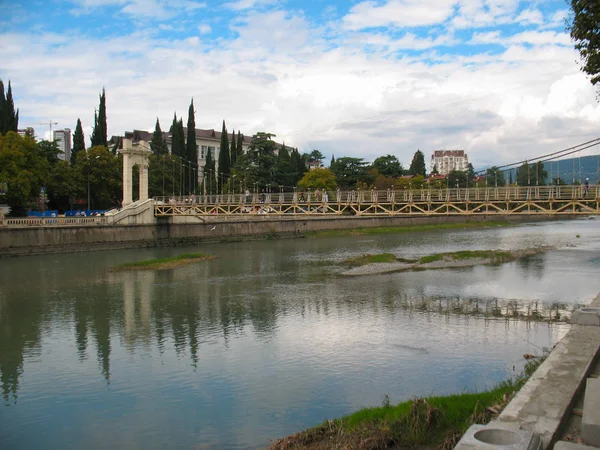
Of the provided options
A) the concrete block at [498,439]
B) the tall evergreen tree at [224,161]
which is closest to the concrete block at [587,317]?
the concrete block at [498,439]

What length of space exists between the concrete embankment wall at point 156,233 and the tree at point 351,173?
896cm

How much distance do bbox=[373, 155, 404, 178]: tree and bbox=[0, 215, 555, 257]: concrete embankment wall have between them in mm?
14952

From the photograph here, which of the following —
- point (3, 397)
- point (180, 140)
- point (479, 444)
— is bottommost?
point (3, 397)

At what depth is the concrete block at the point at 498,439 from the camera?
466 centimetres

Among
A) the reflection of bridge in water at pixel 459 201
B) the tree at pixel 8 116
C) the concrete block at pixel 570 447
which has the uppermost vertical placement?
the tree at pixel 8 116

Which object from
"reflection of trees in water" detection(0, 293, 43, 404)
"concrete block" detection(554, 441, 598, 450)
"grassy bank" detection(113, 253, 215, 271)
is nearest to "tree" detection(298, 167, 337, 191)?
"grassy bank" detection(113, 253, 215, 271)

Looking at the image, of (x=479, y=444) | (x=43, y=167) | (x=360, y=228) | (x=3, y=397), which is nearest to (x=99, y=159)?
(x=43, y=167)

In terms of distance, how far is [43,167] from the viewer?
42.5 m

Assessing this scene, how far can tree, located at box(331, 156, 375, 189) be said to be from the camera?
212 feet

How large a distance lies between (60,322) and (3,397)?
6072mm

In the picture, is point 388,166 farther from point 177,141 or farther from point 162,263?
point 162,263

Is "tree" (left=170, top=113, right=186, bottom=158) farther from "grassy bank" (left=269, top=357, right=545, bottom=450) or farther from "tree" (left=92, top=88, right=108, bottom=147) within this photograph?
"grassy bank" (left=269, top=357, right=545, bottom=450)

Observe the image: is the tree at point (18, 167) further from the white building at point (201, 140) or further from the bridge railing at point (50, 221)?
the white building at point (201, 140)

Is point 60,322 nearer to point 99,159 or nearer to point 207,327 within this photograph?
point 207,327
